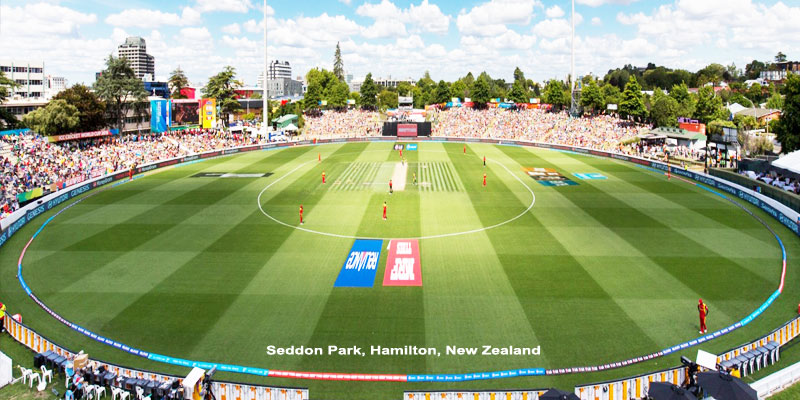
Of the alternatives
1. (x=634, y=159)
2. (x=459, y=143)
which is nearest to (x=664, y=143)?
(x=634, y=159)

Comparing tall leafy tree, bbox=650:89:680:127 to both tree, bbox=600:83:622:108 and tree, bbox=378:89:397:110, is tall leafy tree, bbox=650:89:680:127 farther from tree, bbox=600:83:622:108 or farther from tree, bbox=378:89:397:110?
tree, bbox=378:89:397:110

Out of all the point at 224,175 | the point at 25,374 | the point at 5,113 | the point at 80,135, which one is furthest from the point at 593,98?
the point at 25,374

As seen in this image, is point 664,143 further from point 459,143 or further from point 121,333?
point 121,333

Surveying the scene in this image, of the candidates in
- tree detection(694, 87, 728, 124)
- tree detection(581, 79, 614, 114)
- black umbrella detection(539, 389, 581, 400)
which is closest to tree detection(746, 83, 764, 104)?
tree detection(694, 87, 728, 124)

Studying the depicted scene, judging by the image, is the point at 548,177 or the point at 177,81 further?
the point at 177,81

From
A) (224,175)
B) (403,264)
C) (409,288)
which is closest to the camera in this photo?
(409,288)

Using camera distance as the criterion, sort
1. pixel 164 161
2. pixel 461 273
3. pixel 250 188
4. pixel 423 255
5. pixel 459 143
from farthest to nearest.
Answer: pixel 459 143, pixel 164 161, pixel 250 188, pixel 423 255, pixel 461 273

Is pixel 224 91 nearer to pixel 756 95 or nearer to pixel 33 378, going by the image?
pixel 33 378

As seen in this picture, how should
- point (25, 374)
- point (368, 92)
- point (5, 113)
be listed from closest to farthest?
point (25, 374) → point (5, 113) → point (368, 92)

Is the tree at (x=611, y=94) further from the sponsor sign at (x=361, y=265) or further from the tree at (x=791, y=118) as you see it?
the sponsor sign at (x=361, y=265)
